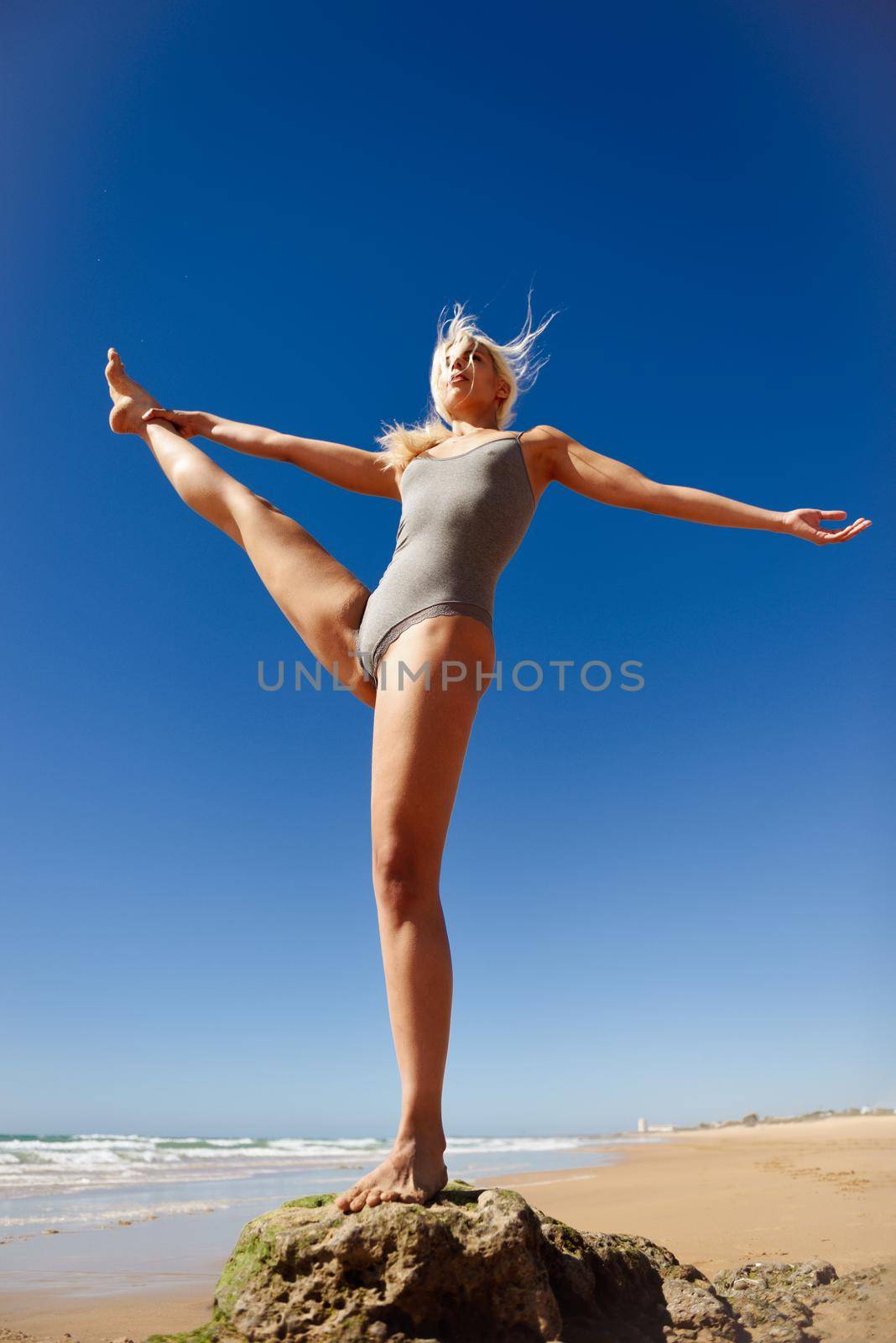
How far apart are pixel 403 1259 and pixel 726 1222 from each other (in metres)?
3.91

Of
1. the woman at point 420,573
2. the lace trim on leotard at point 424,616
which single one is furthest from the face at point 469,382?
the lace trim on leotard at point 424,616

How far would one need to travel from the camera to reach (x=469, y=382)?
3.77 m

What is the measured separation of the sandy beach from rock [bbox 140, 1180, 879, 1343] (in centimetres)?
55

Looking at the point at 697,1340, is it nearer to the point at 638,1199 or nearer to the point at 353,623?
the point at 353,623

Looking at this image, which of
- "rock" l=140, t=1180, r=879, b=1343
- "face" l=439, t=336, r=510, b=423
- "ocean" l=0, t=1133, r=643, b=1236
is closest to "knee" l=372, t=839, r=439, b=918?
"rock" l=140, t=1180, r=879, b=1343

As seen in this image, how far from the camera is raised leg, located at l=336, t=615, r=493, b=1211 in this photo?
101 inches

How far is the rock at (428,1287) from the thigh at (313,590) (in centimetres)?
147

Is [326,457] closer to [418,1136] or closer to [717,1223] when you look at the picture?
[418,1136]

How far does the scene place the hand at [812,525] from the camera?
3.21 m

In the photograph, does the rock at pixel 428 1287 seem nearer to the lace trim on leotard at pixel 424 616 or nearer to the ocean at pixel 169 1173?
the lace trim on leotard at pixel 424 616

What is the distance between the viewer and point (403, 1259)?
2.30 meters

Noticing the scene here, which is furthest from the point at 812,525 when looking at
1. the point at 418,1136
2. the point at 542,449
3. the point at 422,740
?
the point at 418,1136

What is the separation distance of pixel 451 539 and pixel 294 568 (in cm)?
52

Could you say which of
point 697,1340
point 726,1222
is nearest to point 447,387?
point 697,1340
